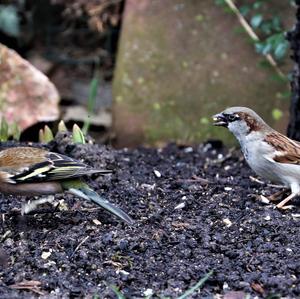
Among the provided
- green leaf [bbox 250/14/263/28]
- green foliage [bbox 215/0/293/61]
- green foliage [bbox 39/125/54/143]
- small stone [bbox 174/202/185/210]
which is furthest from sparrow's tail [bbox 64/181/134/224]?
green leaf [bbox 250/14/263/28]

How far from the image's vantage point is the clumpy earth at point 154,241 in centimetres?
448

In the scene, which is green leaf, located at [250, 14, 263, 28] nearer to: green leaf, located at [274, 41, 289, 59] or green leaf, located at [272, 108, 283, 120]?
green leaf, located at [274, 41, 289, 59]

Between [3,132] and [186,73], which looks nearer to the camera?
[3,132]

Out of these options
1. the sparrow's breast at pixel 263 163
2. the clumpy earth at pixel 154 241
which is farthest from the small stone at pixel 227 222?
the sparrow's breast at pixel 263 163

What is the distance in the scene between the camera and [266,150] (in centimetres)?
577

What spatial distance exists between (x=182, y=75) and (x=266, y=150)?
268cm

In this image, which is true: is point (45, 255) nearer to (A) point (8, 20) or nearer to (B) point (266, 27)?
(B) point (266, 27)

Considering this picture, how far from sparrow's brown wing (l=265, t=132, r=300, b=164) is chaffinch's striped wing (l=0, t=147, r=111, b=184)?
4.39ft

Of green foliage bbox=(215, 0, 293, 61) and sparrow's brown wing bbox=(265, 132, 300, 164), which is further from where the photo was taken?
green foliage bbox=(215, 0, 293, 61)

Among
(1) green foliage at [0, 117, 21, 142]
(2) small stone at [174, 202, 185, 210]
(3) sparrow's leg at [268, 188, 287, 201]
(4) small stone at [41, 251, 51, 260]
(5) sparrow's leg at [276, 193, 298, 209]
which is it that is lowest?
(1) green foliage at [0, 117, 21, 142]

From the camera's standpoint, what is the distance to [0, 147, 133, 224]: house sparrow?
528cm

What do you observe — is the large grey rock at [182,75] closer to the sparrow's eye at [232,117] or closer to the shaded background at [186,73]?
the shaded background at [186,73]

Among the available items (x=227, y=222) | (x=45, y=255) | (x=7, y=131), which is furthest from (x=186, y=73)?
(x=45, y=255)

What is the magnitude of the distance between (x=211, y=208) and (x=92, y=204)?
0.81m
